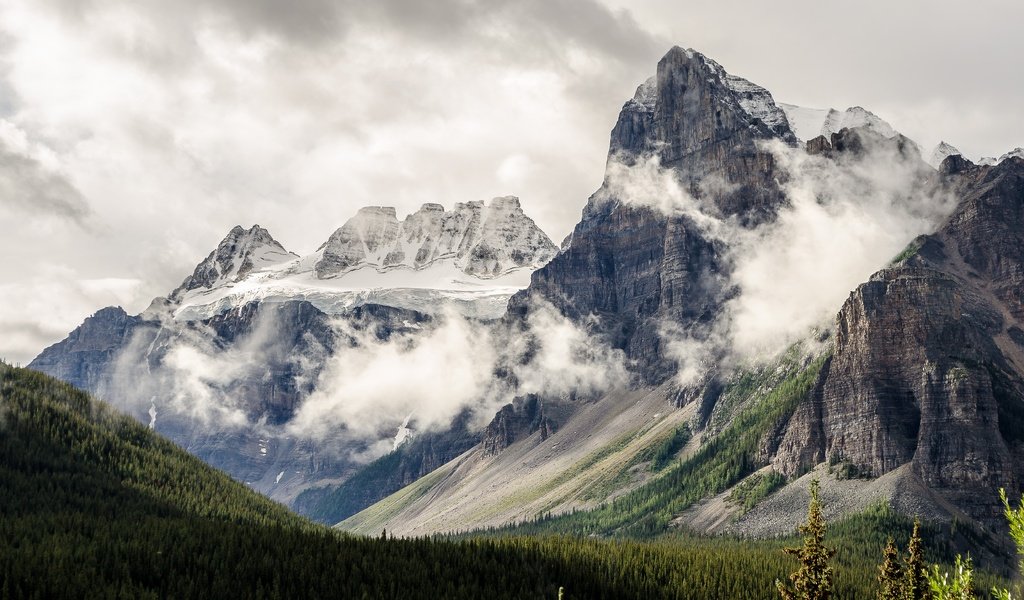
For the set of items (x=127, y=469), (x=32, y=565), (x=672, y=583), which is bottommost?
(x=672, y=583)

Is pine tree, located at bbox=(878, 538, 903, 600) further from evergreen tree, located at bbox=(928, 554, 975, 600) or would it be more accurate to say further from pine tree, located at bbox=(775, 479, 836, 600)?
evergreen tree, located at bbox=(928, 554, 975, 600)

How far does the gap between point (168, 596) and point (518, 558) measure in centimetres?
6157

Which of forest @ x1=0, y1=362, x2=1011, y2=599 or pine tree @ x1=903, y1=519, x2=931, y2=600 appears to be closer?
pine tree @ x1=903, y1=519, x2=931, y2=600

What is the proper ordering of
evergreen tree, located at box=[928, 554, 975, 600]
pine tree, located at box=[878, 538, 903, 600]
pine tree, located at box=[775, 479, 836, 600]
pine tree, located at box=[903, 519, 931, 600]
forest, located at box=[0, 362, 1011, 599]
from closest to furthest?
1. evergreen tree, located at box=[928, 554, 975, 600]
2. pine tree, located at box=[775, 479, 836, 600]
3. pine tree, located at box=[903, 519, 931, 600]
4. pine tree, located at box=[878, 538, 903, 600]
5. forest, located at box=[0, 362, 1011, 599]

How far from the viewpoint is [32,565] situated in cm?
12719

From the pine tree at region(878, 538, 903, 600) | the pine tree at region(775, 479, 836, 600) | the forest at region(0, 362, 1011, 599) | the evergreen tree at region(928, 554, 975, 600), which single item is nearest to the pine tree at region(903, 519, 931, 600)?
the pine tree at region(878, 538, 903, 600)

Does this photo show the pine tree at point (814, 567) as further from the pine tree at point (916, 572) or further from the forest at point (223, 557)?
the forest at point (223, 557)

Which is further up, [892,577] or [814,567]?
[814,567]

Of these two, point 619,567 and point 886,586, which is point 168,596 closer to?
point 619,567

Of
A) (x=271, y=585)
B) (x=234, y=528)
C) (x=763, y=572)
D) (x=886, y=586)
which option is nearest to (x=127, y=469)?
(x=234, y=528)

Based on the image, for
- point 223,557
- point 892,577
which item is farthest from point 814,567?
point 223,557

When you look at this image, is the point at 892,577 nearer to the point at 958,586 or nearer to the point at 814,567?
the point at 814,567

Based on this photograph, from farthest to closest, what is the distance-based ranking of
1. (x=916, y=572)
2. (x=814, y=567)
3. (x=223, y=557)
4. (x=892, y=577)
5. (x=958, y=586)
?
(x=223, y=557) → (x=892, y=577) → (x=916, y=572) → (x=814, y=567) → (x=958, y=586)

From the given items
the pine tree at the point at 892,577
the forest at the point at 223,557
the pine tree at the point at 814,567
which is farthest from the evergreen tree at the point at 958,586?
the forest at the point at 223,557
